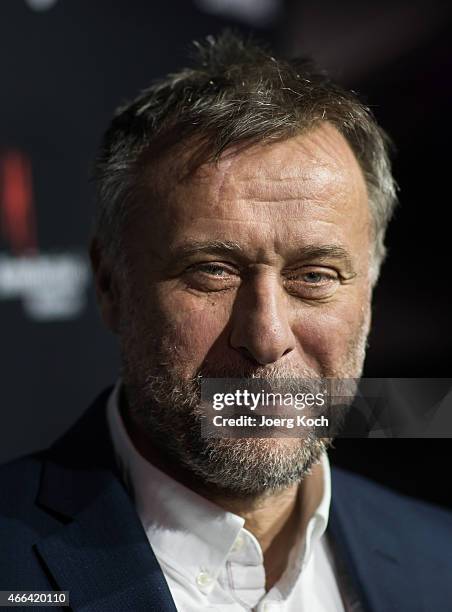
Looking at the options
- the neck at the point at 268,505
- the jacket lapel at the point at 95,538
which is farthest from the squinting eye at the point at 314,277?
the jacket lapel at the point at 95,538

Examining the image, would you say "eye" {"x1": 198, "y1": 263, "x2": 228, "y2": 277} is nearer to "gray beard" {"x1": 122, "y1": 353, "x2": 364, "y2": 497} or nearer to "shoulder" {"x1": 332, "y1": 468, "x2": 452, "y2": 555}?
"gray beard" {"x1": 122, "y1": 353, "x2": 364, "y2": 497}

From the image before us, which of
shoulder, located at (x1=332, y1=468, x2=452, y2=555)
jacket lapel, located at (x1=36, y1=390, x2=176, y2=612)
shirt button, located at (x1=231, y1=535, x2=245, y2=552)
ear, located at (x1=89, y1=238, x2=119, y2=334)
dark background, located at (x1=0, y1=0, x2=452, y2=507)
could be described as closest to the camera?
jacket lapel, located at (x1=36, y1=390, x2=176, y2=612)

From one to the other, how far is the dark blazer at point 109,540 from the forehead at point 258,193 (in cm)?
39

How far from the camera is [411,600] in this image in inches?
50.4

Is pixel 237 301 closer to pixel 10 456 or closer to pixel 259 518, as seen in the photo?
pixel 259 518

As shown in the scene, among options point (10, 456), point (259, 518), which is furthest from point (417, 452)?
point (10, 456)

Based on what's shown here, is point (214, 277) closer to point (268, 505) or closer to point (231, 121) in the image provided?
point (231, 121)

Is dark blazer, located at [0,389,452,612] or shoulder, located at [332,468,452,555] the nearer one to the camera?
dark blazer, located at [0,389,452,612]

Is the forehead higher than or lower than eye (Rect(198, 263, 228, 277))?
higher

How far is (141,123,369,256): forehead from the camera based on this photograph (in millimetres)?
1092

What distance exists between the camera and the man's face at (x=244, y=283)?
1.09 metres

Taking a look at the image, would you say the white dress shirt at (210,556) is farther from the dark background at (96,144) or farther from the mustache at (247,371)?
the dark background at (96,144)

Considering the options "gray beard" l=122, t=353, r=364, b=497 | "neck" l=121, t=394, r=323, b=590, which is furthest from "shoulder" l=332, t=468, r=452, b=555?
"gray beard" l=122, t=353, r=364, b=497

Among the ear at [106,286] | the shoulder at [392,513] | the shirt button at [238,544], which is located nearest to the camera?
the shirt button at [238,544]
